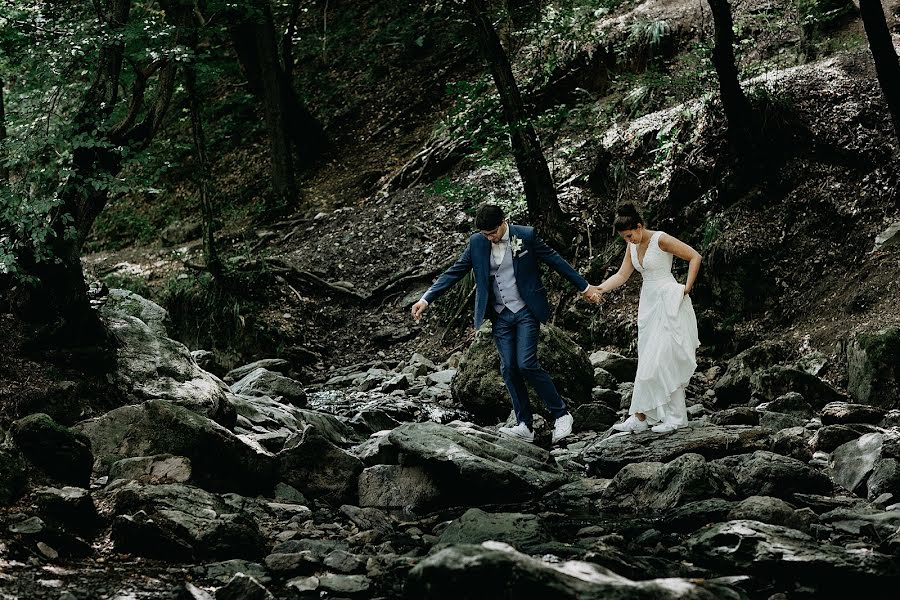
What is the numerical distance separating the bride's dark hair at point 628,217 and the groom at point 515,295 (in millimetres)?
590

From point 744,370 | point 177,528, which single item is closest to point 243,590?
point 177,528

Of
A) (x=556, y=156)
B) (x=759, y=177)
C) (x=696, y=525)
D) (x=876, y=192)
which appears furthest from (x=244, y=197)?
(x=696, y=525)

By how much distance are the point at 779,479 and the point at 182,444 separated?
4141 millimetres

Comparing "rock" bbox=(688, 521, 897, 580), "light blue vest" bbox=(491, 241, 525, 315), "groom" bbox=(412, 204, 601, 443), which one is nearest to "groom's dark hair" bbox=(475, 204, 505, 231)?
"groom" bbox=(412, 204, 601, 443)

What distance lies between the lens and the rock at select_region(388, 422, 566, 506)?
20.6 feet

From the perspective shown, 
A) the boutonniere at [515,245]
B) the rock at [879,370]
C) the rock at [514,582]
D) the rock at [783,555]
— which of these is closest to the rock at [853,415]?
the rock at [879,370]

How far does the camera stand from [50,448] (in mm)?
5781

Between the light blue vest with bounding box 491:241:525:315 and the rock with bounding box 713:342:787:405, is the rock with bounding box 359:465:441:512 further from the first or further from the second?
the rock with bounding box 713:342:787:405

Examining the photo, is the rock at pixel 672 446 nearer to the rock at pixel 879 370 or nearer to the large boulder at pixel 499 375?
the rock at pixel 879 370

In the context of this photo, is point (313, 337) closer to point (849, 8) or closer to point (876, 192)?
point (876, 192)

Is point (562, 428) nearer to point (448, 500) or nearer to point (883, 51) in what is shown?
point (448, 500)

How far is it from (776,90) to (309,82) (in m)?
14.9

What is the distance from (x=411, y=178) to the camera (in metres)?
17.5

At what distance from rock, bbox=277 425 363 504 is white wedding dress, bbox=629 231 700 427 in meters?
2.56
